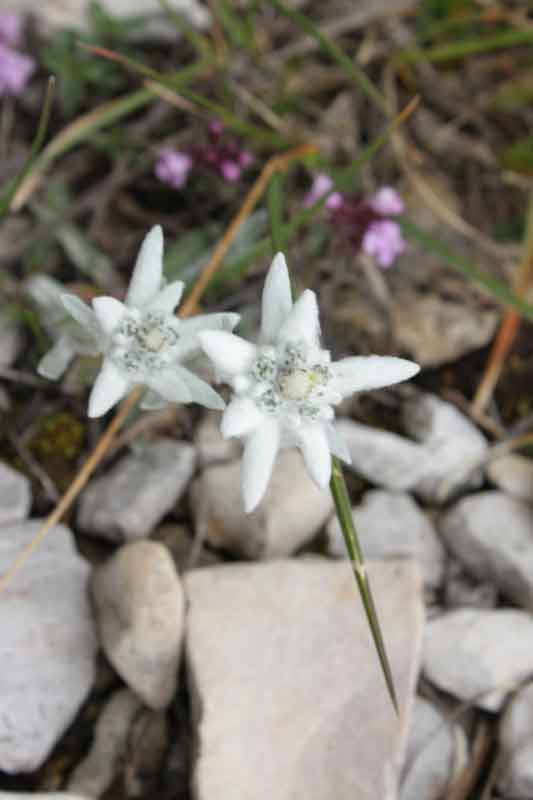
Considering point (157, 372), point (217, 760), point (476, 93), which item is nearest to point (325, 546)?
point (217, 760)

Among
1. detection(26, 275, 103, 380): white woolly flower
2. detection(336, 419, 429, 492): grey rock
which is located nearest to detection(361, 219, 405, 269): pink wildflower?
detection(336, 419, 429, 492): grey rock

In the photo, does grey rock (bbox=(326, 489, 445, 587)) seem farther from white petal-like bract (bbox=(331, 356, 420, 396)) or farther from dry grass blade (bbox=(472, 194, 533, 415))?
white petal-like bract (bbox=(331, 356, 420, 396))

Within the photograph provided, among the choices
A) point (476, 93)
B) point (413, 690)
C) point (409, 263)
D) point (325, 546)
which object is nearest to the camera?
point (413, 690)

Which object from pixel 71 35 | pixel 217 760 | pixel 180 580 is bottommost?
pixel 217 760

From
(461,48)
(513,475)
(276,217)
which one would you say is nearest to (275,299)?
(276,217)

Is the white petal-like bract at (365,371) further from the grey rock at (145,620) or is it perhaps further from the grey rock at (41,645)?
the grey rock at (41,645)

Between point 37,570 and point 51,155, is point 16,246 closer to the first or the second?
point 51,155
